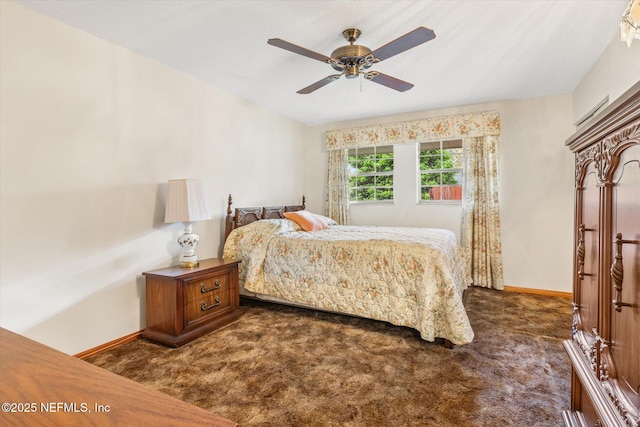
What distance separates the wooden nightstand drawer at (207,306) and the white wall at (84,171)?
549mm

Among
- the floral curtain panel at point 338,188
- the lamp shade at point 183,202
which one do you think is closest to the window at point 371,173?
the floral curtain panel at point 338,188

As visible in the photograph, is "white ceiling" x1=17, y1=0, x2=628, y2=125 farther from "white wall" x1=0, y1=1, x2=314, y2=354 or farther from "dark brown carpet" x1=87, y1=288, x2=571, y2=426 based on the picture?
"dark brown carpet" x1=87, y1=288, x2=571, y2=426

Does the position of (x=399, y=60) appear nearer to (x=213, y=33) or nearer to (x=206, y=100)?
(x=213, y=33)

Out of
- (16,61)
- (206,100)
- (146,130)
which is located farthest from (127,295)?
(206,100)

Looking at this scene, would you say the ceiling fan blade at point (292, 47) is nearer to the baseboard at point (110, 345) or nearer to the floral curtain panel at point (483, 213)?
the baseboard at point (110, 345)

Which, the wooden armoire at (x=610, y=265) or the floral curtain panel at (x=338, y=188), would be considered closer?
the wooden armoire at (x=610, y=265)

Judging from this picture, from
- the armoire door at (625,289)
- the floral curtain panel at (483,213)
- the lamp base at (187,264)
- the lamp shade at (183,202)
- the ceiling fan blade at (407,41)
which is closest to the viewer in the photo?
the armoire door at (625,289)

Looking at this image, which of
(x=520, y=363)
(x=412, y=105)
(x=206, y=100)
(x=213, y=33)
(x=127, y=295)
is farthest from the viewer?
(x=412, y=105)

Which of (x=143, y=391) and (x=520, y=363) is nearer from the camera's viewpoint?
(x=143, y=391)

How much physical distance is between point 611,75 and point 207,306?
13.2ft

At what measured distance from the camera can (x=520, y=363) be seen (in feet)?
7.17

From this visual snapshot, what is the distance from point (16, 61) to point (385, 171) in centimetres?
419

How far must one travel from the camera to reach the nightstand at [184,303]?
2500mm

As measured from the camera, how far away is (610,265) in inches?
39.1
